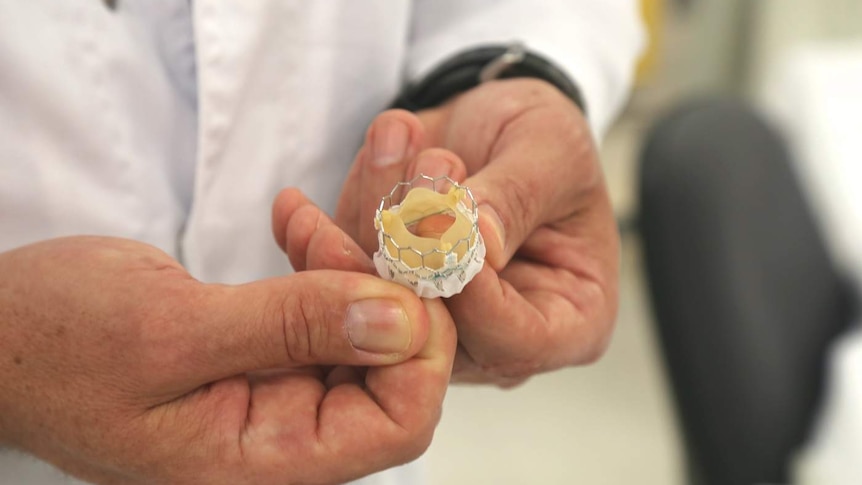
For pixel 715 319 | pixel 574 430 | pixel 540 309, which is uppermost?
pixel 540 309

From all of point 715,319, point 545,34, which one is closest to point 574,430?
point 715,319

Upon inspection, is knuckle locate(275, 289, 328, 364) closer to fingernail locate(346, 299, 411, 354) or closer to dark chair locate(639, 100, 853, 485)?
fingernail locate(346, 299, 411, 354)

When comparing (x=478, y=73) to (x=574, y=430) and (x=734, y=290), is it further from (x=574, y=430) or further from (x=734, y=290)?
(x=574, y=430)

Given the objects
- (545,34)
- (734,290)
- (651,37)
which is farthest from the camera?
(651,37)

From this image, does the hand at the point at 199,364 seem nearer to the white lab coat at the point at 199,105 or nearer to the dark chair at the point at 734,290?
the white lab coat at the point at 199,105

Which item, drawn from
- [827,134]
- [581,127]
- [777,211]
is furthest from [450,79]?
[827,134]

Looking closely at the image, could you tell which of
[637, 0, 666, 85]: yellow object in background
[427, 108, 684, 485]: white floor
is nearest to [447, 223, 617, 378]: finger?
[427, 108, 684, 485]: white floor
